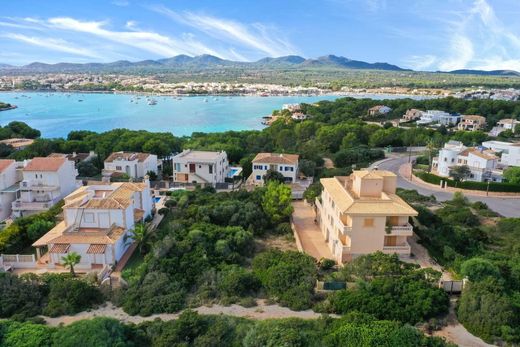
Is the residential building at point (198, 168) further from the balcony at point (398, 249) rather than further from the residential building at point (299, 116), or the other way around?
the residential building at point (299, 116)

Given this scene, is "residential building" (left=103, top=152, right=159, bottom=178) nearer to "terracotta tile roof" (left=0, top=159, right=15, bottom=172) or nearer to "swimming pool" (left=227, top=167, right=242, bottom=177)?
"swimming pool" (left=227, top=167, right=242, bottom=177)

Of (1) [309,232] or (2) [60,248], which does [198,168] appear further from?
(2) [60,248]

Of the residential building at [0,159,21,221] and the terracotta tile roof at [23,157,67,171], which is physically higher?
the terracotta tile roof at [23,157,67,171]

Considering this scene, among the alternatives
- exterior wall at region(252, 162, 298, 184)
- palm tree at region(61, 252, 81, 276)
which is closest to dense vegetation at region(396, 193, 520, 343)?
exterior wall at region(252, 162, 298, 184)

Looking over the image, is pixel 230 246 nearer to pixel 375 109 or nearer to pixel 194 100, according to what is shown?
pixel 375 109

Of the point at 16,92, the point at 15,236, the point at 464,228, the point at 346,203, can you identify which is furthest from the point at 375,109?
the point at 16,92

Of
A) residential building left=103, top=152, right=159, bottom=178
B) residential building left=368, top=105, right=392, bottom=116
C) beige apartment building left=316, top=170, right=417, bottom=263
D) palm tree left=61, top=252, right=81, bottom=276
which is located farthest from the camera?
residential building left=368, top=105, right=392, bottom=116

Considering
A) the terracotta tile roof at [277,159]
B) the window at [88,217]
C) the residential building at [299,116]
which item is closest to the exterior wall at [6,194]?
the window at [88,217]
